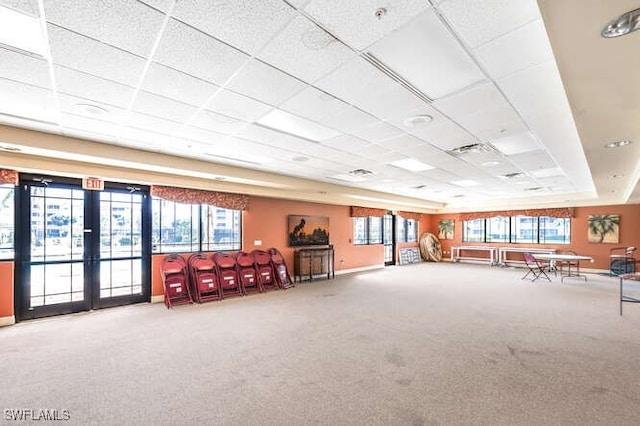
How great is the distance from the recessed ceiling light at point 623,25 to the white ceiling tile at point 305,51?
4.49ft

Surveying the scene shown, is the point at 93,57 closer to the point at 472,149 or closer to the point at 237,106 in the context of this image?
the point at 237,106

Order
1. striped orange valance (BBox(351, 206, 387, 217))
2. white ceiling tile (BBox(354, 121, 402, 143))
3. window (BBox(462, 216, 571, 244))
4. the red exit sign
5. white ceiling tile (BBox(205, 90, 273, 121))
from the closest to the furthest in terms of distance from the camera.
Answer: white ceiling tile (BBox(205, 90, 273, 121)) < white ceiling tile (BBox(354, 121, 402, 143)) < the red exit sign < striped orange valance (BBox(351, 206, 387, 217)) < window (BBox(462, 216, 571, 244))

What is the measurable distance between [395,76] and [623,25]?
1244mm

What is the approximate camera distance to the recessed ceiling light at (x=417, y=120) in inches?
117

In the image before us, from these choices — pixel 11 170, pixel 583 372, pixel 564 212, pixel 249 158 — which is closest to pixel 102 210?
pixel 11 170

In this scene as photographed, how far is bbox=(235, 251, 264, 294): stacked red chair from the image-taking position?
6.06 metres

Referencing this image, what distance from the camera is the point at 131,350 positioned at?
3217 millimetres

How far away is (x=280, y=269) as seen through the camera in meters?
6.71

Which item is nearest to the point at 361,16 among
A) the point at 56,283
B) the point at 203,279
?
the point at 203,279

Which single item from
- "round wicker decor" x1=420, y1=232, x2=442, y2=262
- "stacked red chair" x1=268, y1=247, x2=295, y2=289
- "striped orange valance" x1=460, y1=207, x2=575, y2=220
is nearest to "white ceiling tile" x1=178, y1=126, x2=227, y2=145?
"stacked red chair" x1=268, y1=247, x2=295, y2=289

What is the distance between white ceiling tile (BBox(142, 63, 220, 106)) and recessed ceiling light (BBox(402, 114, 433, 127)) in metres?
1.96

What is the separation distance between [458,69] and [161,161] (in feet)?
13.9

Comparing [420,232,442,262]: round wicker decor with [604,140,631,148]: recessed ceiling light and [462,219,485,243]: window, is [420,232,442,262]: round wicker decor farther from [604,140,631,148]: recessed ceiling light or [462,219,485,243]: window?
[604,140,631,148]: recessed ceiling light


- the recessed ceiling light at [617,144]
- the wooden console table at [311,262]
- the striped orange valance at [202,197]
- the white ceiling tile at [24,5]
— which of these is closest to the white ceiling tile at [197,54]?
the white ceiling tile at [24,5]
